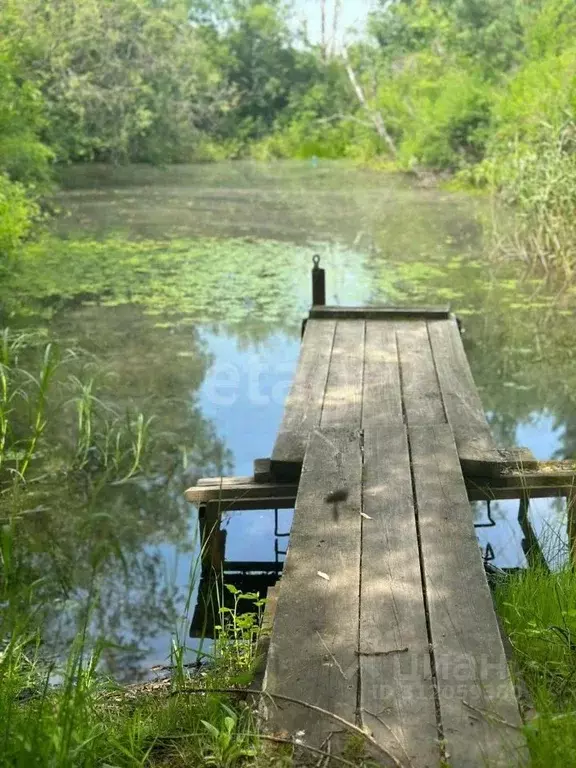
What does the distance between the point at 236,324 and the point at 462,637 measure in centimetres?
459

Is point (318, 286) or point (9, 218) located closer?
point (318, 286)

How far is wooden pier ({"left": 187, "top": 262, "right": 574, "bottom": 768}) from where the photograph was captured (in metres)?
1.43

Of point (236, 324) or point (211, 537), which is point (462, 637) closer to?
point (211, 537)

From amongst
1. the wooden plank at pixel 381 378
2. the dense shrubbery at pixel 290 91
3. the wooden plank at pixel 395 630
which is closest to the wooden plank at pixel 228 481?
the wooden plank at pixel 381 378

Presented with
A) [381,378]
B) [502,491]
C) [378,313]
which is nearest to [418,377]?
[381,378]

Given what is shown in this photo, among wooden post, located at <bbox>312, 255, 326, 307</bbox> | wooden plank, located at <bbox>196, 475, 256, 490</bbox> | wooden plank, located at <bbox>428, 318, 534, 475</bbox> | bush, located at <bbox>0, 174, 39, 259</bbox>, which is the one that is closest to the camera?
wooden plank, located at <bbox>428, 318, 534, 475</bbox>

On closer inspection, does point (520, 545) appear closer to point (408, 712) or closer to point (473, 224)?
point (408, 712)

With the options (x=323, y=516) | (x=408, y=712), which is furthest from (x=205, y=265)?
(x=408, y=712)

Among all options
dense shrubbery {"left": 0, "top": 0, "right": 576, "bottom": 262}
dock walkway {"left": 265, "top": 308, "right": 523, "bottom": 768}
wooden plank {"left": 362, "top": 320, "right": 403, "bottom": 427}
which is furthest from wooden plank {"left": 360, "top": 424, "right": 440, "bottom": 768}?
dense shrubbery {"left": 0, "top": 0, "right": 576, "bottom": 262}

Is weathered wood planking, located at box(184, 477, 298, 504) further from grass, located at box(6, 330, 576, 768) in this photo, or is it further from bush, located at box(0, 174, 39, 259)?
bush, located at box(0, 174, 39, 259)

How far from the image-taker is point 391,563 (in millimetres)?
1919

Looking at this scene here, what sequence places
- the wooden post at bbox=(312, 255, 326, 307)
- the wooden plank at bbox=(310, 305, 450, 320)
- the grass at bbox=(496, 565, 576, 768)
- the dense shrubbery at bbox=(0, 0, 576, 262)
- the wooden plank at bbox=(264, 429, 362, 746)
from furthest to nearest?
the dense shrubbery at bbox=(0, 0, 576, 262)
the wooden post at bbox=(312, 255, 326, 307)
the wooden plank at bbox=(310, 305, 450, 320)
the wooden plank at bbox=(264, 429, 362, 746)
the grass at bbox=(496, 565, 576, 768)

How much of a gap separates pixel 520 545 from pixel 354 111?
63.5 feet

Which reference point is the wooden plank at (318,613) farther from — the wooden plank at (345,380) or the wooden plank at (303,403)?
the wooden plank at (345,380)
